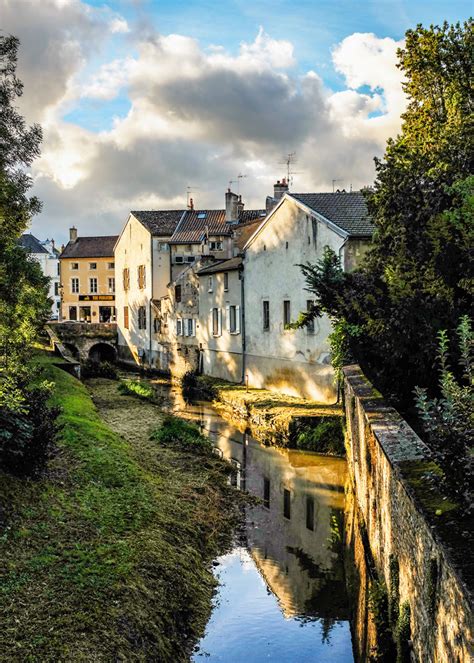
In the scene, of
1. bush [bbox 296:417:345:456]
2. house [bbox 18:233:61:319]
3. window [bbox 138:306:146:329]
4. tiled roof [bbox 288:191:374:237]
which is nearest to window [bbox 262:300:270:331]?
tiled roof [bbox 288:191:374:237]

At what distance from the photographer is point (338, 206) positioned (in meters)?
26.3

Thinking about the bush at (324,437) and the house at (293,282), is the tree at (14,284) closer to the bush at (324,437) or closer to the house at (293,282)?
the bush at (324,437)

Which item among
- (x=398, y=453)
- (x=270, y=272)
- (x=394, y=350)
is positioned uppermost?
(x=270, y=272)

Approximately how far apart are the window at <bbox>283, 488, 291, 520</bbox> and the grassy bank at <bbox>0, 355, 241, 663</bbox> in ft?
4.54

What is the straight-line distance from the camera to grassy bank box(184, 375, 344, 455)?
21.1 m

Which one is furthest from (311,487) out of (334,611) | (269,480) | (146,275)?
(146,275)

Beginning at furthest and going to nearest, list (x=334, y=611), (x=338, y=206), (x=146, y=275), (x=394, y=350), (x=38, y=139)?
(x=146, y=275), (x=338, y=206), (x=394, y=350), (x=38, y=139), (x=334, y=611)

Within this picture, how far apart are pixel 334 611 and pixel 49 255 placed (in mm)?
83243

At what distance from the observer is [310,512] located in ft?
51.6

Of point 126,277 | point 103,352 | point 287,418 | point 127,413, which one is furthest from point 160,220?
point 287,418

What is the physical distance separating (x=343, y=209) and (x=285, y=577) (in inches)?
677

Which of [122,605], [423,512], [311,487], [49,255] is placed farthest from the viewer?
[49,255]

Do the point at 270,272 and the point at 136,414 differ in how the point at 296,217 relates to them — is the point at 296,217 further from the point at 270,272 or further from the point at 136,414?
the point at 136,414

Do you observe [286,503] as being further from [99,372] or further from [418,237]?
[99,372]
